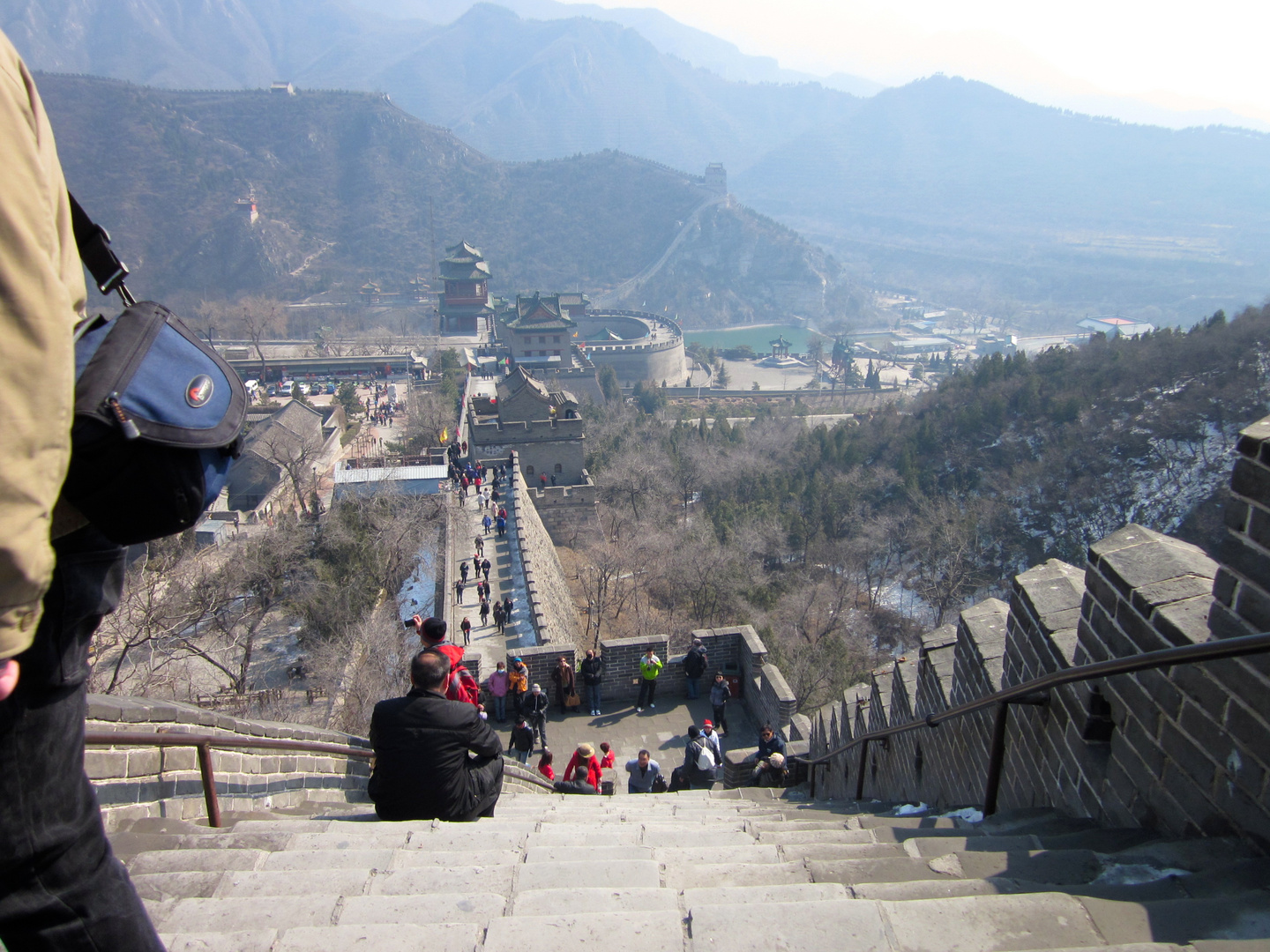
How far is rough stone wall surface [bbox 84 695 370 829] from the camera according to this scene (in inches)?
112

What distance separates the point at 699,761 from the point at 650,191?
403 ft

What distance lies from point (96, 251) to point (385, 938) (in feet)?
5.72

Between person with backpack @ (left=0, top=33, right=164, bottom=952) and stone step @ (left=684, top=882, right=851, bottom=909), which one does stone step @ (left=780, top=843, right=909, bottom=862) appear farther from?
person with backpack @ (left=0, top=33, right=164, bottom=952)

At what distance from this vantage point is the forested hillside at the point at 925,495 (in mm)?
21766

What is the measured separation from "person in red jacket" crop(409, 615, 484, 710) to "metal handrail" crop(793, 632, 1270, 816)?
2.60 m

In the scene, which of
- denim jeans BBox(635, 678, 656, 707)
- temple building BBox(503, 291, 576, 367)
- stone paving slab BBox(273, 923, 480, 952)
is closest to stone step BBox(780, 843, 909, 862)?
stone paving slab BBox(273, 923, 480, 952)

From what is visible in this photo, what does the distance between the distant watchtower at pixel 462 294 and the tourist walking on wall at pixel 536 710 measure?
6739 centimetres

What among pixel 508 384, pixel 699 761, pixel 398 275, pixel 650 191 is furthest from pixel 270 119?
pixel 699 761

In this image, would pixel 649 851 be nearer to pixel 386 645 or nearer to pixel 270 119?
pixel 386 645

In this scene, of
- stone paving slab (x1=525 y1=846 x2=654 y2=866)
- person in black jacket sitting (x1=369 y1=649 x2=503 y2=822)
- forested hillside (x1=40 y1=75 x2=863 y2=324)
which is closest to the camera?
stone paving slab (x1=525 y1=846 x2=654 y2=866)

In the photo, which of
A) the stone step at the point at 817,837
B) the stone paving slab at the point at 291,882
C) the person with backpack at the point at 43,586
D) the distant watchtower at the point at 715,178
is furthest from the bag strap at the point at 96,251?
the distant watchtower at the point at 715,178

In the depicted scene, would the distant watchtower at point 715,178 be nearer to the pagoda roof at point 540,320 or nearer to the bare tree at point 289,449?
the pagoda roof at point 540,320

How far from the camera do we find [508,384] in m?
27.6

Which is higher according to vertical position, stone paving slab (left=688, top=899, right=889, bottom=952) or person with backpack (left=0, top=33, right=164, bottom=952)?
person with backpack (left=0, top=33, right=164, bottom=952)
